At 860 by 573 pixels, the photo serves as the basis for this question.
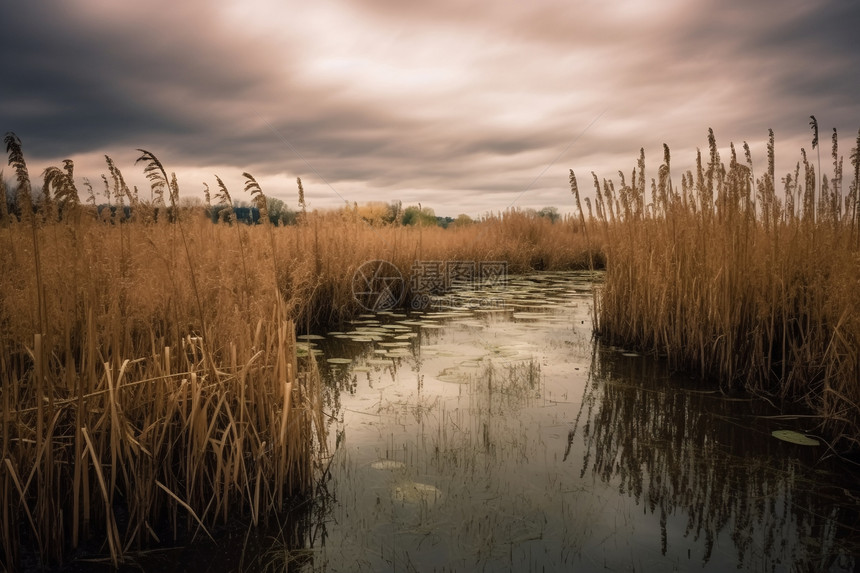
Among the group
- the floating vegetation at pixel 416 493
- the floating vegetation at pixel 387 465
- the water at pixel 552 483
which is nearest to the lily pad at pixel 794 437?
the water at pixel 552 483

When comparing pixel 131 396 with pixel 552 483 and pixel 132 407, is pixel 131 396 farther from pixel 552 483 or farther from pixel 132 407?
pixel 552 483

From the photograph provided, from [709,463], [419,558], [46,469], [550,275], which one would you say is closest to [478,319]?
[709,463]

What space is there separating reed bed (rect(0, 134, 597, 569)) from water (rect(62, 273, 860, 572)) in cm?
28

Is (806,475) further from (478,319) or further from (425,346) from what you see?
(478,319)

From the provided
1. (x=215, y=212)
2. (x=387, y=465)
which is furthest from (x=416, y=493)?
(x=215, y=212)

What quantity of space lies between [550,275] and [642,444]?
10.9 metres

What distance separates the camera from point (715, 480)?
2.71 m

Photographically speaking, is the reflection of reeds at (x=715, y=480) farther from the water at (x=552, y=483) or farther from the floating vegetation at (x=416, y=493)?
the floating vegetation at (x=416, y=493)

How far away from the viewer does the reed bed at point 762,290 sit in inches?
132

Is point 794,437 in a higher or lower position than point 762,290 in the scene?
lower

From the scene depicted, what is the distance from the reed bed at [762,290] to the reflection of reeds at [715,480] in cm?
56

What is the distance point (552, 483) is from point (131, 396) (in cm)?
221

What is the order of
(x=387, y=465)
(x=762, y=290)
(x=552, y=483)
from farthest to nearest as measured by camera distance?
1. (x=762, y=290)
2. (x=387, y=465)
3. (x=552, y=483)

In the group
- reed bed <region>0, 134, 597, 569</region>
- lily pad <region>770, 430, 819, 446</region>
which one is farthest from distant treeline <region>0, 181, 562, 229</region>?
lily pad <region>770, 430, 819, 446</region>
